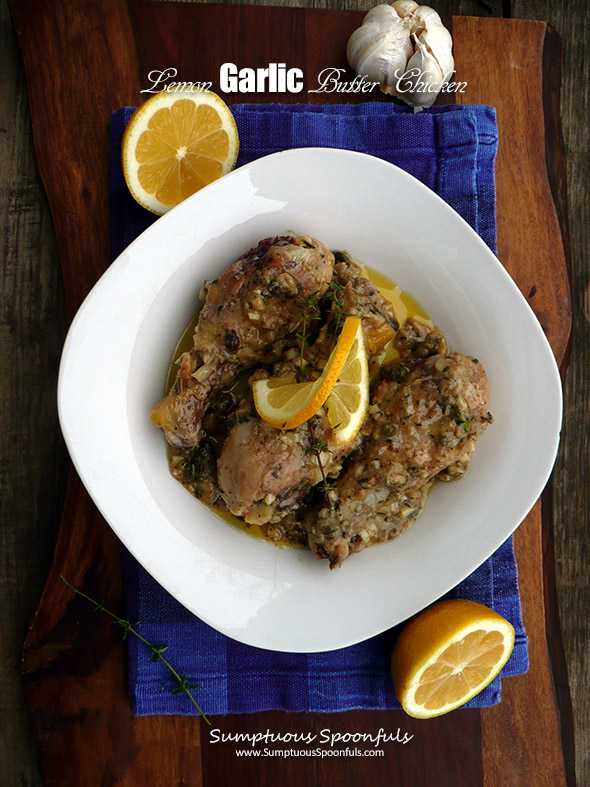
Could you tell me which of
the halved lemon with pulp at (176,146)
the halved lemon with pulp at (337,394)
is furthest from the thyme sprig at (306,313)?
the halved lemon with pulp at (176,146)

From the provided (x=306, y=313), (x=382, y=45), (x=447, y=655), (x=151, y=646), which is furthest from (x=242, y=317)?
(x=447, y=655)

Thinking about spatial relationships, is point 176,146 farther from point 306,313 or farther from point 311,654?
point 311,654

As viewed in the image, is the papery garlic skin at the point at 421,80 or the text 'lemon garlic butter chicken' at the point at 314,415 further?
the papery garlic skin at the point at 421,80

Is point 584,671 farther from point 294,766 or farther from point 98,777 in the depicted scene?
point 98,777

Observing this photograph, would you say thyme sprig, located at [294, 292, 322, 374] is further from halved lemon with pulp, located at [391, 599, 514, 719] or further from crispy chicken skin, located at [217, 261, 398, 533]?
halved lemon with pulp, located at [391, 599, 514, 719]

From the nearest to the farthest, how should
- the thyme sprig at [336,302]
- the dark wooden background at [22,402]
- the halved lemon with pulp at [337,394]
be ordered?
the halved lemon with pulp at [337,394]
the thyme sprig at [336,302]
the dark wooden background at [22,402]

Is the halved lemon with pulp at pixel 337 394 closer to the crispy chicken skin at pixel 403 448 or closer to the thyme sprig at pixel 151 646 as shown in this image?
the crispy chicken skin at pixel 403 448

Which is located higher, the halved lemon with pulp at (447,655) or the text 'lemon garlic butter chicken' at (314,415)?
the text 'lemon garlic butter chicken' at (314,415)
